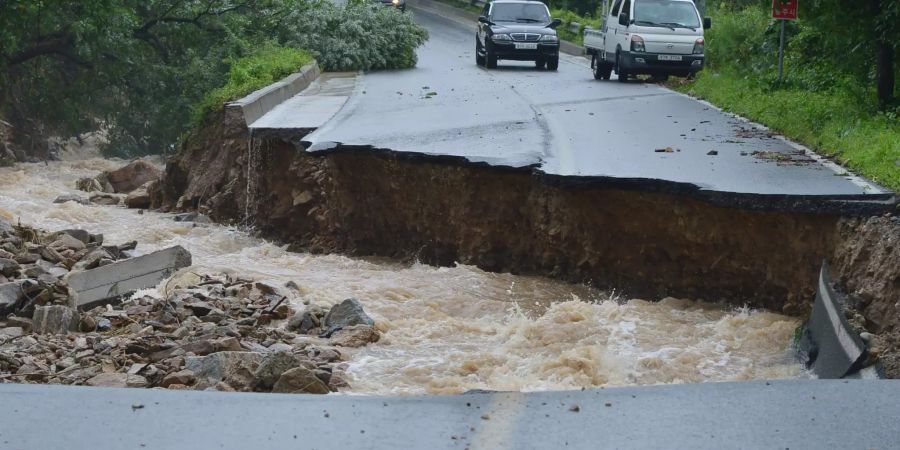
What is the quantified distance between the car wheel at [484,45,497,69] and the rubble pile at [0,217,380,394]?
18.8m

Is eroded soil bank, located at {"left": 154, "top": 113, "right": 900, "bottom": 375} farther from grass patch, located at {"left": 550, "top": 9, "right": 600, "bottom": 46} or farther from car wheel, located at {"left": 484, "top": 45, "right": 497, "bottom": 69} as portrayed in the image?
grass patch, located at {"left": 550, "top": 9, "right": 600, "bottom": 46}

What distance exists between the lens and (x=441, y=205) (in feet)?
42.0

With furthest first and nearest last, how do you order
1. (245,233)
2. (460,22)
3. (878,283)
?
(460,22) < (245,233) < (878,283)

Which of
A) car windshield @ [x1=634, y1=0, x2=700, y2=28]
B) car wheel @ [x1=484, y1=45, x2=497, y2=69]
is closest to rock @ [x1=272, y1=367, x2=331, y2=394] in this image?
car windshield @ [x1=634, y1=0, x2=700, y2=28]

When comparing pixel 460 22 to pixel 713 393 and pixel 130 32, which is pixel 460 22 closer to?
pixel 130 32

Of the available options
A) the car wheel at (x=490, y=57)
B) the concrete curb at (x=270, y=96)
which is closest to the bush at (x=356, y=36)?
the car wheel at (x=490, y=57)

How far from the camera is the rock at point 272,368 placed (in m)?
7.50

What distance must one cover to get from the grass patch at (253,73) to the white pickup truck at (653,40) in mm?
6526

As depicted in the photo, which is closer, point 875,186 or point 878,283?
point 878,283

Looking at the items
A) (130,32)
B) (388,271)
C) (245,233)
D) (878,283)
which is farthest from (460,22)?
(878,283)

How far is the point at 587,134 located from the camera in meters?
15.2

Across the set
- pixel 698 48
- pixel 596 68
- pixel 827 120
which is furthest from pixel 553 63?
pixel 827 120

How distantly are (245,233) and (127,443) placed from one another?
10.0 m

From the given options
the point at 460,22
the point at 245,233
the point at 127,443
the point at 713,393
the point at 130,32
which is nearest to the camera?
Result: the point at 127,443
